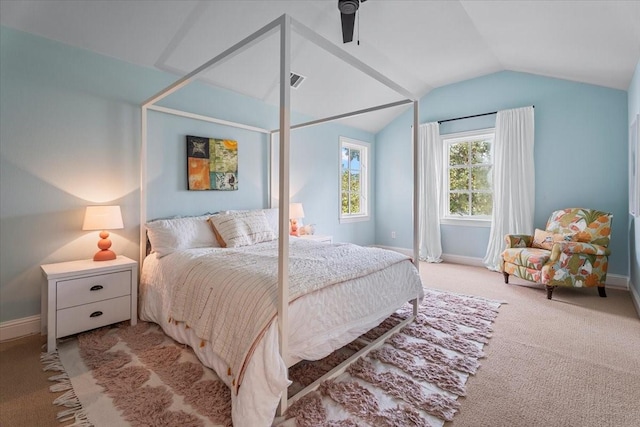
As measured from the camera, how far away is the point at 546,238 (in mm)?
3869

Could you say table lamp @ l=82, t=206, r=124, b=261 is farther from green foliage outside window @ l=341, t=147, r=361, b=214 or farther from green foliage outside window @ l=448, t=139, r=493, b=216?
green foliage outside window @ l=448, t=139, r=493, b=216

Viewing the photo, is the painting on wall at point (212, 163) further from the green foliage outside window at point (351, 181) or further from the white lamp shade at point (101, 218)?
the green foliage outside window at point (351, 181)

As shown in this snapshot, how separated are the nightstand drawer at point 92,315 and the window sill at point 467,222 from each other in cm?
464

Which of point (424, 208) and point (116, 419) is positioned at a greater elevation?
point (424, 208)

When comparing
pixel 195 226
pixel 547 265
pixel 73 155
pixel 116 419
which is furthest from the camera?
pixel 547 265

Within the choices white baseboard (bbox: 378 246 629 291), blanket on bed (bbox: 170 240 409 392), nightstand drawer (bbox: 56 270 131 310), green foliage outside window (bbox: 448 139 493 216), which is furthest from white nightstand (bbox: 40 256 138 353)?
green foliage outside window (bbox: 448 139 493 216)

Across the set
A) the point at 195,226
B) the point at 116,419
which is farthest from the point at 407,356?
the point at 195,226

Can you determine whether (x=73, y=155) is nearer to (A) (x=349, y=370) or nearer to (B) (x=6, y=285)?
(B) (x=6, y=285)

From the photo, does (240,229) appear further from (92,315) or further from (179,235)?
(92,315)

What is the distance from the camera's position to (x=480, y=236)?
16.1 ft

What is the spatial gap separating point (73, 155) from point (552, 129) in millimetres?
5543

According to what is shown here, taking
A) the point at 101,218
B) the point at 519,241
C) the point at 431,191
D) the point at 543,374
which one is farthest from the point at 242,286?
the point at 431,191

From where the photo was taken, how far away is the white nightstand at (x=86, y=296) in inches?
87.8

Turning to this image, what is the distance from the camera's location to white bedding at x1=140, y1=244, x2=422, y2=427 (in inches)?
58.4
